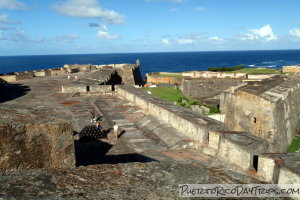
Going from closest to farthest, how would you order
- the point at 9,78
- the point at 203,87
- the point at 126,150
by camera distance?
1. the point at 126,150
2. the point at 9,78
3. the point at 203,87

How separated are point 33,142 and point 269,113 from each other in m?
13.7

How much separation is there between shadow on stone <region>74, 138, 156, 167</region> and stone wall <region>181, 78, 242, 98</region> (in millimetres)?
26852

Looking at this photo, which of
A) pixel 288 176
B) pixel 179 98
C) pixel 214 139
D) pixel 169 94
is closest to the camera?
pixel 288 176

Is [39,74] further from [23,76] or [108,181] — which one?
[108,181]

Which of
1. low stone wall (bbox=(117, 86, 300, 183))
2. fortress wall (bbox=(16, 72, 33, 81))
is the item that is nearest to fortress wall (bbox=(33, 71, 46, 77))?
fortress wall (bbox=(16, 72, 33, 81))

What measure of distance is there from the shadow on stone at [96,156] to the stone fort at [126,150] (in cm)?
2

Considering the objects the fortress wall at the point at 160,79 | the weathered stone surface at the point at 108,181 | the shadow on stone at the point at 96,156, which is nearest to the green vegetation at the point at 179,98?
the fortress wall at the point at 160,79

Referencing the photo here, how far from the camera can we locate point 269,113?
14438 mm

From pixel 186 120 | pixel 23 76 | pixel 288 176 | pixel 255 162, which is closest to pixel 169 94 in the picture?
pixel 23 76

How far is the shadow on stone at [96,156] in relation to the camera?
5.50m

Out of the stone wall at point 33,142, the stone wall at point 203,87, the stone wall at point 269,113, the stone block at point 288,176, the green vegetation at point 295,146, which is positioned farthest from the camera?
the stone wall at point 203,87

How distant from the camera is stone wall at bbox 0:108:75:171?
3.34 meters

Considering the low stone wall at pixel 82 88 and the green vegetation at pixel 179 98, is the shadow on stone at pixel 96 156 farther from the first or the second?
the green vegetation at pixel 179 98

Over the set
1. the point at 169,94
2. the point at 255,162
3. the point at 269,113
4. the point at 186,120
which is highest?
the point at 186,120
